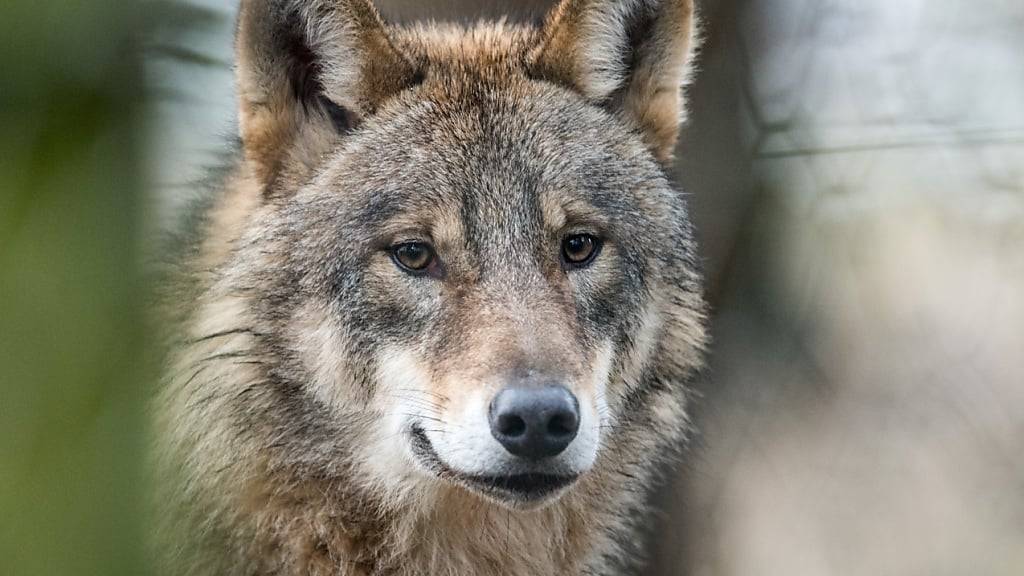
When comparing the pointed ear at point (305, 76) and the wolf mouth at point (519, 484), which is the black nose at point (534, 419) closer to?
the wolf mouth at point (519, 484)

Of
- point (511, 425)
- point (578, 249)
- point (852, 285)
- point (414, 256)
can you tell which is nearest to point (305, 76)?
point (414, 256)

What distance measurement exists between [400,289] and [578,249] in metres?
0.45

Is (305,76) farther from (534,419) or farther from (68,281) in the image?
(68,281)

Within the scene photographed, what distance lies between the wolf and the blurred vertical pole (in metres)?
1.34

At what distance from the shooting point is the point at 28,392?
799 mm

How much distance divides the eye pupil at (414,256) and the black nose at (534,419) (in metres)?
0.46

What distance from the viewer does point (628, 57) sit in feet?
9.29

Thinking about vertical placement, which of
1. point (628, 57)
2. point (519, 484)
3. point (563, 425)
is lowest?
point (519, 484)

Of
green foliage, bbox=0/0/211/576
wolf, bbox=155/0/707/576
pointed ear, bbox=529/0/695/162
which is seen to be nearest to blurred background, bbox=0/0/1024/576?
wolf, bbox=155/0/707/576

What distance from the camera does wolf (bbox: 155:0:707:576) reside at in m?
2.33

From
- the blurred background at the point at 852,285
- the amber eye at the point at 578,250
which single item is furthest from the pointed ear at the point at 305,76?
the amber eye at the point at 578,250

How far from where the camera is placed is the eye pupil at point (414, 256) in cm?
239

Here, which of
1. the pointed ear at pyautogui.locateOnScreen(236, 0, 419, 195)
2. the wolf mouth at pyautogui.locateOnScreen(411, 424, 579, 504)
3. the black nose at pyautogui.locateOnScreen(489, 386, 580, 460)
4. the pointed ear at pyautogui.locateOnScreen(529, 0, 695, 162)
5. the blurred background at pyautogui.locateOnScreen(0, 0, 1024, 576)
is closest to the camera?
the black nose at pyautogui.locateOnScreen(489, 386, 580, 460)

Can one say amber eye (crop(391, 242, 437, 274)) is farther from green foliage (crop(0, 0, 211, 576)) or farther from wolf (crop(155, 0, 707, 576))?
green foliage (crop(0, 0, 211, 576))
